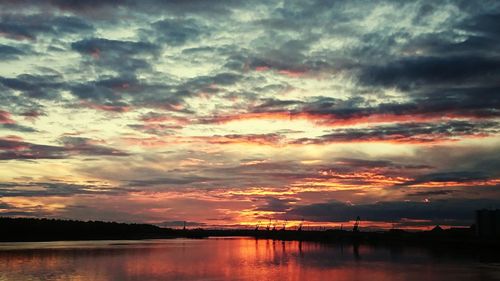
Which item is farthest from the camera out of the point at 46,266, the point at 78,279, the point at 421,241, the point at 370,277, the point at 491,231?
the point at 421,241

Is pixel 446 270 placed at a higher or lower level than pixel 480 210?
lower

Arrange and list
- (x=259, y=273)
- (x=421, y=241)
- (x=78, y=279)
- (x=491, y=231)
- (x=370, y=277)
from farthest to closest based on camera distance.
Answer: (x=421, y=241), (x=491, y=231), (x=259, y=273), (x=370, y=277), (x=78, y=279)

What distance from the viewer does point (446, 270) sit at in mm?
75062

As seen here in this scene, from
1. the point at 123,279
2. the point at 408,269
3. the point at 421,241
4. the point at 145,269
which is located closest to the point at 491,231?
the point at 421,241

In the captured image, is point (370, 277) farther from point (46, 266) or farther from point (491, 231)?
point (491, 231)

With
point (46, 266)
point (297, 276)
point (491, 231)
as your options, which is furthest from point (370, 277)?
point (491, 231)

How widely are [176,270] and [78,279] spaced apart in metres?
16.3

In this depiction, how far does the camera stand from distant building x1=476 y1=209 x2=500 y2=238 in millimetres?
149500

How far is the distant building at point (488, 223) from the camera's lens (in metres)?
150

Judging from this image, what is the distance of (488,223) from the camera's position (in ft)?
496

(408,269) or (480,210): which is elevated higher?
(480,210)

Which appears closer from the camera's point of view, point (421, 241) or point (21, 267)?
point (21, 267)

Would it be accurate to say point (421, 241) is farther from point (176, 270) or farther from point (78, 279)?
point (78, 279)

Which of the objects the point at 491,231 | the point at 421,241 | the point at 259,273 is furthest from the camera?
the point at 421,241
